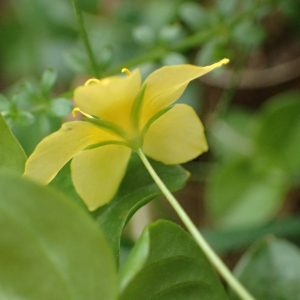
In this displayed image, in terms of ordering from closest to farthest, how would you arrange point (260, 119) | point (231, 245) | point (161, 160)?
point (161, 160) < point (231, 245) < point (260, 119)

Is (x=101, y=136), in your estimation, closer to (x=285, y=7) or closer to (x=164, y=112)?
(x=164, y=112)

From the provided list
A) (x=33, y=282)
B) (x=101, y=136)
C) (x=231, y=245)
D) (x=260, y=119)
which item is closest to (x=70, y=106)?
(x=101, y=136)

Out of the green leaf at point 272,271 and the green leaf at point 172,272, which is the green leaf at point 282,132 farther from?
the green leaf at point 172,272

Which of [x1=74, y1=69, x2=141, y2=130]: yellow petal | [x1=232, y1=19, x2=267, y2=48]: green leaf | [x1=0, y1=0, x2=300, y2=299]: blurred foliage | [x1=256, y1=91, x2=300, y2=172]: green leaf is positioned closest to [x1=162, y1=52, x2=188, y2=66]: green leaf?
[x1=0, y1=0, x2=300, y2=299]: blurred foliage

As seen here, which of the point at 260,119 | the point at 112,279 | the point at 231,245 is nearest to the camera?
the point at 112,279

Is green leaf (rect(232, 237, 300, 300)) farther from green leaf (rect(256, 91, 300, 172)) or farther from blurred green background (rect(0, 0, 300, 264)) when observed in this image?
green leaf (rect(256, 91, 300, 172))
